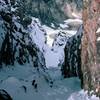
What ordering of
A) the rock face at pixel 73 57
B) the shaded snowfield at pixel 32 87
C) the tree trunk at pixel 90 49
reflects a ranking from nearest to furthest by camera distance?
the shaded snowfield at pixel 32 87, the tree trunk at pixel 90 49, the rock face at pixel 73 57

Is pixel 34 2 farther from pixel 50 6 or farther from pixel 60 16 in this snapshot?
pixel 60 16

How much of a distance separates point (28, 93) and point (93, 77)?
3.53 metres

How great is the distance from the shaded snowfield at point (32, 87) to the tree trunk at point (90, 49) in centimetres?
71

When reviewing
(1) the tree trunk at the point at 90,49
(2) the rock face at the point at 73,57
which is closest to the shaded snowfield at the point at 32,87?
(1) the tree trunk at the point at 90,49

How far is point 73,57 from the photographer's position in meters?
25.0

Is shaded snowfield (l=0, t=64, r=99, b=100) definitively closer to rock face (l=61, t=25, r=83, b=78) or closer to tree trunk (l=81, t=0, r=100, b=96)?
tree trunk (l=81, t=0, r=100, b=96)

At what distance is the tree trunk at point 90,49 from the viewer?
16.8 metres

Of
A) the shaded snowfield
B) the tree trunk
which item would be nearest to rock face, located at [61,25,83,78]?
the shaded snowfield

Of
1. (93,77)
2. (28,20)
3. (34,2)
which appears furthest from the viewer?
(34,2)

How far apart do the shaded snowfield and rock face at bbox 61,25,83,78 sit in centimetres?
249

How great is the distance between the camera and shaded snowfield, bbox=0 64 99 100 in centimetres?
1576


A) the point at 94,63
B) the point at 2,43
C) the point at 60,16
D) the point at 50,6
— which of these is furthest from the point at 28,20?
the point at 60,16

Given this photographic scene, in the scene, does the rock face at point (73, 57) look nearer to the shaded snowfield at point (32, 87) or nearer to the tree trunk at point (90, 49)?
the shaded snowfield at point (32, 87)

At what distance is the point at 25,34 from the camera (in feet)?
80.7
